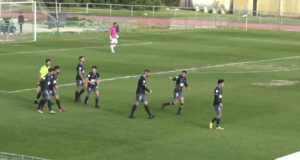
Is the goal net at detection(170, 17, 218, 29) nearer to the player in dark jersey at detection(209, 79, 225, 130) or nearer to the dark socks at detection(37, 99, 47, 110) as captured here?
the dark socks at detection(37, 99, 47, 110)

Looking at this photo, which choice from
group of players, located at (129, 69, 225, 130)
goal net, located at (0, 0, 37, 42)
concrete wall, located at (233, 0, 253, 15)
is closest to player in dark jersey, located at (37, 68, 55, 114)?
group of players, located at (129, 69, 225, 130)

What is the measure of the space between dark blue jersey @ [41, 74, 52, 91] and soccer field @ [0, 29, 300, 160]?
1150 mm

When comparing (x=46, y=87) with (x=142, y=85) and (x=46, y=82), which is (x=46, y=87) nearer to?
(x=46, y=82)

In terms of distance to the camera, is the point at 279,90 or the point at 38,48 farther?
the point at 38,48

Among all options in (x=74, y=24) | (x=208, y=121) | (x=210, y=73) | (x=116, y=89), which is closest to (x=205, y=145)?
(x=208, y=121)

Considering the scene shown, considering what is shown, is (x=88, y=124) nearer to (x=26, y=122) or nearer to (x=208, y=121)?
(x=26, y=122)

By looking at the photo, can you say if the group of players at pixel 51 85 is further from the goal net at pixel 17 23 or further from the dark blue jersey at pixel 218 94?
the goal net at pixel 17 23

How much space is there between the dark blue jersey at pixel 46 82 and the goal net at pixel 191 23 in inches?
2096

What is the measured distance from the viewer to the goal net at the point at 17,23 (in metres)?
60.6

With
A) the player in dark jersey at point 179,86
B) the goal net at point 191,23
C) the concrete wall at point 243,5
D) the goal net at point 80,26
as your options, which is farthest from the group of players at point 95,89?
the concrete wall at point 243,5

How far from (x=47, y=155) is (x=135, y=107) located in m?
6.76

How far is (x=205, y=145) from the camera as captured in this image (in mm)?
23266

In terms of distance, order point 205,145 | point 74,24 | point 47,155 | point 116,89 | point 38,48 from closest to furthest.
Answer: point 47,155, point 205,145, point 116,89, point 38,48, point 74,24

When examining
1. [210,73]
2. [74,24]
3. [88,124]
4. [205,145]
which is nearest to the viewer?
[205,145]
